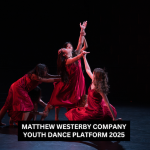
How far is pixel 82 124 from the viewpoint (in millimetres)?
2545

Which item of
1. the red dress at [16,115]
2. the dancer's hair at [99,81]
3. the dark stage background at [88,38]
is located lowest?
the red dress at [16,115]

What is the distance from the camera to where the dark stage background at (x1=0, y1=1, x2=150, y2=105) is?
6359 millimetres

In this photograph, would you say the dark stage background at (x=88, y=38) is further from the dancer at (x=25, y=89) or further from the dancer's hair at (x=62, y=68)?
the dancer at (x=25, y=89)

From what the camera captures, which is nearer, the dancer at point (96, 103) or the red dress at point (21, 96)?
the dancer at point (96, 103)

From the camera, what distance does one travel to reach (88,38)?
260 inches

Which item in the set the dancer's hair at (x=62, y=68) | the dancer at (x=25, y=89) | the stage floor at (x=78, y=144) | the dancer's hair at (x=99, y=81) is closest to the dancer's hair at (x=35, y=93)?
the dancer at (x=25, y=89)

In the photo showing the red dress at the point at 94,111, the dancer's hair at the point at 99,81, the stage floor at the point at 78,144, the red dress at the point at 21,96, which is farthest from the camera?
the red dress at the point at 21,96

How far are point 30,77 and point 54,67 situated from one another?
3315 millimetres

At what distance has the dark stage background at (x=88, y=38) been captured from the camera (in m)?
6.36

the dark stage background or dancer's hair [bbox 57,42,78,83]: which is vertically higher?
the dark stage background

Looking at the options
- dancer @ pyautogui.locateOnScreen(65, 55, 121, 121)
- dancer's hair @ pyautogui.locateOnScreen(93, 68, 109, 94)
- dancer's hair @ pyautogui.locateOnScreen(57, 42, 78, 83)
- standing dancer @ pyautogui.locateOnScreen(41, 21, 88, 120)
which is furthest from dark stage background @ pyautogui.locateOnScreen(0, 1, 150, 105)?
dancer's hair @ pyautogui.locateOnScreen(93, 68, 109, 94)

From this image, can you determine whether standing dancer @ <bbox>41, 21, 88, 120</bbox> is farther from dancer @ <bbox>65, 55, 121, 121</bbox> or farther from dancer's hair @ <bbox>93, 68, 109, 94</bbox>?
dancer's hair @ <bbox>93, 68, 109, 94</bbox>

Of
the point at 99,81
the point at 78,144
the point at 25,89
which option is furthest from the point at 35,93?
the point at 78,144

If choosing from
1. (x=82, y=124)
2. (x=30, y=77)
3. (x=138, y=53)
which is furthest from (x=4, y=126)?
(x=138, y=53)
